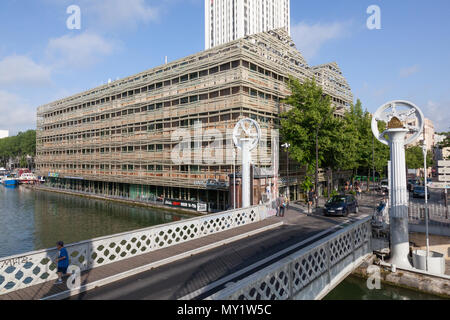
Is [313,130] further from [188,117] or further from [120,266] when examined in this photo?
[120,266]

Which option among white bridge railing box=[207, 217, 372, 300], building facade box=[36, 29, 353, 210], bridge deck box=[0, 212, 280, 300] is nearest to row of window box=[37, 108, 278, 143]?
building facade box=[36, 29, 353, 210]

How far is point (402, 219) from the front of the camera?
46.7ft

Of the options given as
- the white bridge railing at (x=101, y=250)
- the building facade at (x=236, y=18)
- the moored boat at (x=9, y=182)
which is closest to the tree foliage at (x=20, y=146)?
the moored boat at (x=9, y=182)

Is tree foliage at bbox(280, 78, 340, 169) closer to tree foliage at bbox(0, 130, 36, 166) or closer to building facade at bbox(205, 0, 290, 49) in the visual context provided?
building facade at bbox(205, 0, 290, 49)

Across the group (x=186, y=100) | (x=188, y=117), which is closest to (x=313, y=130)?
(x=188, y=117)

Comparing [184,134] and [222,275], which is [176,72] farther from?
[222,275]

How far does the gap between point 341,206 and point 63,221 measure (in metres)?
27.1

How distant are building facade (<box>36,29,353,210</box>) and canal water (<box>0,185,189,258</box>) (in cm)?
513

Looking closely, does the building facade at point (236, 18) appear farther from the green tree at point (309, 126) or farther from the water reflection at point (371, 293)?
the water reflection at point (371, 293)

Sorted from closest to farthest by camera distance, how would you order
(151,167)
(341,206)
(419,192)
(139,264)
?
(139,264), (341,206), (419,192), (151,167)

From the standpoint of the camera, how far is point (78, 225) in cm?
2758
